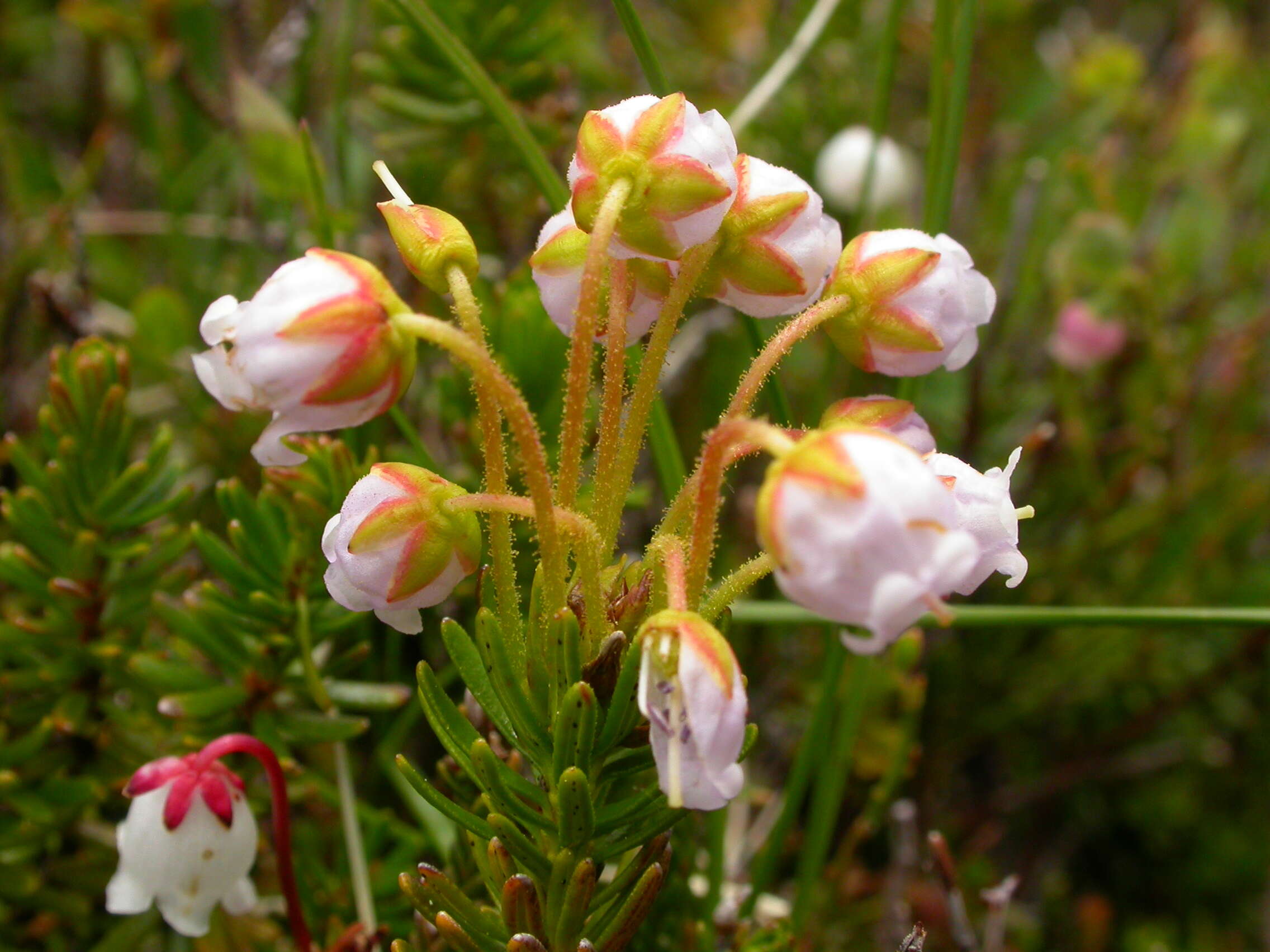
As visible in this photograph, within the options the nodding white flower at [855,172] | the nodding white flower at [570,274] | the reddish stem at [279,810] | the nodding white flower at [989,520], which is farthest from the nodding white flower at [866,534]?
the nodding white flower at [855,172]

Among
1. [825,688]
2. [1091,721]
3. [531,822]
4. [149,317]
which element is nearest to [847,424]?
[531,822]

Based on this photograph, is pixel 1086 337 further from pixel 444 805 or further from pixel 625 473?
pixel 444 805

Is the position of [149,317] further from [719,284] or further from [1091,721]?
[1091,721]

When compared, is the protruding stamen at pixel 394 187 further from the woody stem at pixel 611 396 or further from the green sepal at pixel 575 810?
the green sepal at pixel 575 810

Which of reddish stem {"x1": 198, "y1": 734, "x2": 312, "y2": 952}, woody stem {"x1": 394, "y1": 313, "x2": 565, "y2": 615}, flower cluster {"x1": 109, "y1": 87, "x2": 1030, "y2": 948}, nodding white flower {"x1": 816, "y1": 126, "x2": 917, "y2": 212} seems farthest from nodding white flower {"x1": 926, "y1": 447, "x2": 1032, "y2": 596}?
nodding white flower {"x1": 816, "y1": 126, "x2": 917, "y2": 212}

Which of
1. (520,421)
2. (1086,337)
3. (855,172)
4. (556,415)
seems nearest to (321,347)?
(520,421)

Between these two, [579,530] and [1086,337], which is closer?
[579,530]
